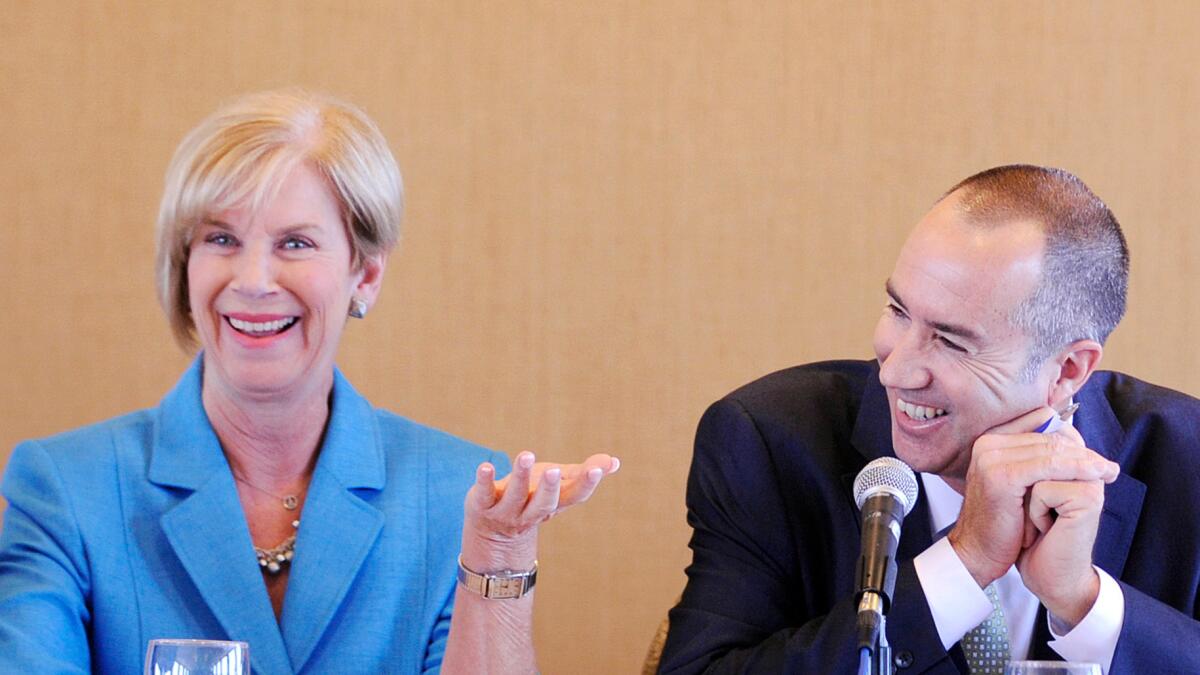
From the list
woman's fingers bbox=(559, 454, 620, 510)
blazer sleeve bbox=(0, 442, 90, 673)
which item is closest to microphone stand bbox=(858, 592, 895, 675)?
woman's fingers bbox=(559, 454, 620, 510)

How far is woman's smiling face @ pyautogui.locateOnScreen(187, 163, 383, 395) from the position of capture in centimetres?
232

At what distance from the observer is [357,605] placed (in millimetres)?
2287

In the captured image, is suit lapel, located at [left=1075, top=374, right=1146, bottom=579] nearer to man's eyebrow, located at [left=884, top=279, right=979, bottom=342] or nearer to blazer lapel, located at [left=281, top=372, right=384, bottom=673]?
man's eyebrow, located at [left=884, top=279, right=979, bottom=342]

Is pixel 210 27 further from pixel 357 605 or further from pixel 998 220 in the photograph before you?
pixel 998 220

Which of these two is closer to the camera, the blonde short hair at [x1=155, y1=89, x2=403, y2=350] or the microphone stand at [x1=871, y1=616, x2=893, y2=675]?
the microphone stand at [x1=871, y1=616, x2=893, y2=675]

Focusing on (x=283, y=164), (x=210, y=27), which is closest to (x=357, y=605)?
(x=283, y=164)

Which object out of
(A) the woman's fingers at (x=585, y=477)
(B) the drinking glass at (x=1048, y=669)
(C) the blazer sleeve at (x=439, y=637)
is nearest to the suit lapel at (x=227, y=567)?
(C) the blazer sleeve at (x=439, y=637)

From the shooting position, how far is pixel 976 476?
6.51 ft

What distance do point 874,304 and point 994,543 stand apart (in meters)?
1.39

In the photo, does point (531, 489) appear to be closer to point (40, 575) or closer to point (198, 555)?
point (198, 555)

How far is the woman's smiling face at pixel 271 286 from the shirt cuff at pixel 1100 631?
121 cm

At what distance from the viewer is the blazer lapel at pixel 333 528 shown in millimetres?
2236

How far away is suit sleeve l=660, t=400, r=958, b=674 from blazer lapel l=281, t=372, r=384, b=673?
0.47m

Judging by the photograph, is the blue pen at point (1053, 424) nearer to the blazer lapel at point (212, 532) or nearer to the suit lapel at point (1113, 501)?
the suit lapel at point (1113, 501)
